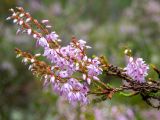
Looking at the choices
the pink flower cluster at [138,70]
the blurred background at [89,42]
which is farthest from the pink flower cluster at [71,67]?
the blurred background at [89,42]

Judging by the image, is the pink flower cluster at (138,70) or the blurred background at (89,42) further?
the blurred background at (89,42)

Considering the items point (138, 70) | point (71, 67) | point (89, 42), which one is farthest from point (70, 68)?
point (89, 42)

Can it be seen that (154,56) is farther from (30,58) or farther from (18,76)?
(30,58)

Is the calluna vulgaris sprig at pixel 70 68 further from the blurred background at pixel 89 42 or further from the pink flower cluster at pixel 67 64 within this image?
the blurred background at pixel 89 42

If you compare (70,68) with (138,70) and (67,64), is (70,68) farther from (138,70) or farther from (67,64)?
(138,70)

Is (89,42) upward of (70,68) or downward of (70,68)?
upward

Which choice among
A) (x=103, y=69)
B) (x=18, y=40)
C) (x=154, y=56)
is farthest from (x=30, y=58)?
(x=18, y=40)
